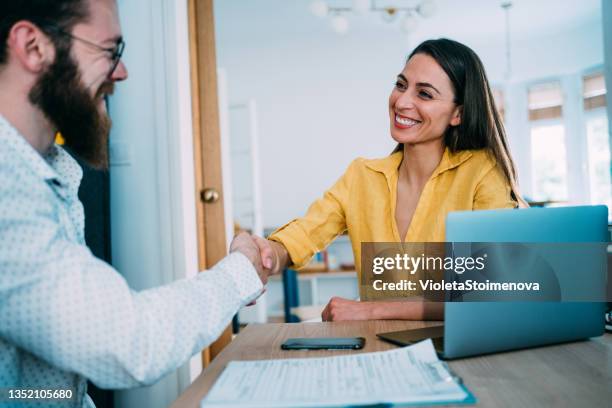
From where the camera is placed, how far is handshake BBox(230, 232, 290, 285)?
4.50 ft

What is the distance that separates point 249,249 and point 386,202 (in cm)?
52

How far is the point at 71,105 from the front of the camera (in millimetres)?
1036

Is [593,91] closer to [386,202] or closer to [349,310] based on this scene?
[386,202]

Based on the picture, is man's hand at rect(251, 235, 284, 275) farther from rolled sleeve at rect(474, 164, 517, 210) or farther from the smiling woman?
rolled sleeve at rect(474, 164, 517, 210)

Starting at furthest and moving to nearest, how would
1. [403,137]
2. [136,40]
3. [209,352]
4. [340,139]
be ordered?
1. [340,139]
2. [209,352]
3. [136,40]
4. [403,137]

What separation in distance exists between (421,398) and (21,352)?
66 cm

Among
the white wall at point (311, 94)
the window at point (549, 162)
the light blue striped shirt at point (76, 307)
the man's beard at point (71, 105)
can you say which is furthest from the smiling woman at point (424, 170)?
the window at point (549, 162)

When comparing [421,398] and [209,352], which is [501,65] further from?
[421,398]

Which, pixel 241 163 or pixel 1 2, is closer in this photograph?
pixel 1 2

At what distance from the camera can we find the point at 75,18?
1013mm

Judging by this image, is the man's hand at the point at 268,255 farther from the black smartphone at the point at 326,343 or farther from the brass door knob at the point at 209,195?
the brass door knob at the point at 209,195

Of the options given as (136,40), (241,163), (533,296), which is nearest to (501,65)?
(241,163)

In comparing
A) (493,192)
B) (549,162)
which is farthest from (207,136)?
(549,162)

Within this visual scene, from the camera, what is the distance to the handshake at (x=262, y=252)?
1.37 metres
